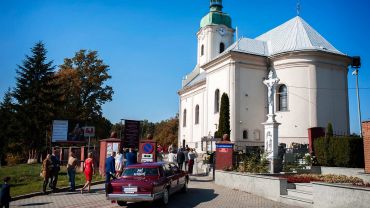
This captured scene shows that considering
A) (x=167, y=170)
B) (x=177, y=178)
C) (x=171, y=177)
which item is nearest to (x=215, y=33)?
(x=177, y=178)

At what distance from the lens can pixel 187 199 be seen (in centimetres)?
1291

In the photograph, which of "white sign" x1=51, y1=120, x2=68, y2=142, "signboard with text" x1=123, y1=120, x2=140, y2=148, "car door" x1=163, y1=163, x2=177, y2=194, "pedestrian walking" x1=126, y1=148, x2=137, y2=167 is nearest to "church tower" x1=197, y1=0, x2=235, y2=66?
"white sign" x1=51, y1=120, x2=68, y2=142

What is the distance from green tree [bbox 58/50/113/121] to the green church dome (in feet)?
53.3

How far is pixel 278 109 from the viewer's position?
3375 centimetres

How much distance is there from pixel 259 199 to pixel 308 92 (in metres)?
22.2

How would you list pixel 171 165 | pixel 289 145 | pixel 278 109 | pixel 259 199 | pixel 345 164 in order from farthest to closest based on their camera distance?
pixel 278 109 → pixel 289 145 → pixel 345 164 → pixel 171 165 → pixel 259 199

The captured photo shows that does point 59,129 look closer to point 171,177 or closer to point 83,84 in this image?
point 83,84

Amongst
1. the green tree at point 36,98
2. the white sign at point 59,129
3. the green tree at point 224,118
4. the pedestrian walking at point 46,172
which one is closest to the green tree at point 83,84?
the green tree at point 36,98

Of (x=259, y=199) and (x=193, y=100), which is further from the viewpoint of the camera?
(x=193, y=100)

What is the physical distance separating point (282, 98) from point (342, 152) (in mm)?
14864

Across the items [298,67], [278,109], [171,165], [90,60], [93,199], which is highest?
[90,60]

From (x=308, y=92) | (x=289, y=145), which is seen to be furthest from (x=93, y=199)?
(x=308, y=92)

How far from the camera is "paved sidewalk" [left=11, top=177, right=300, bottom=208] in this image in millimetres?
11690

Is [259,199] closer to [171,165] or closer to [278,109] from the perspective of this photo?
[171,165]
